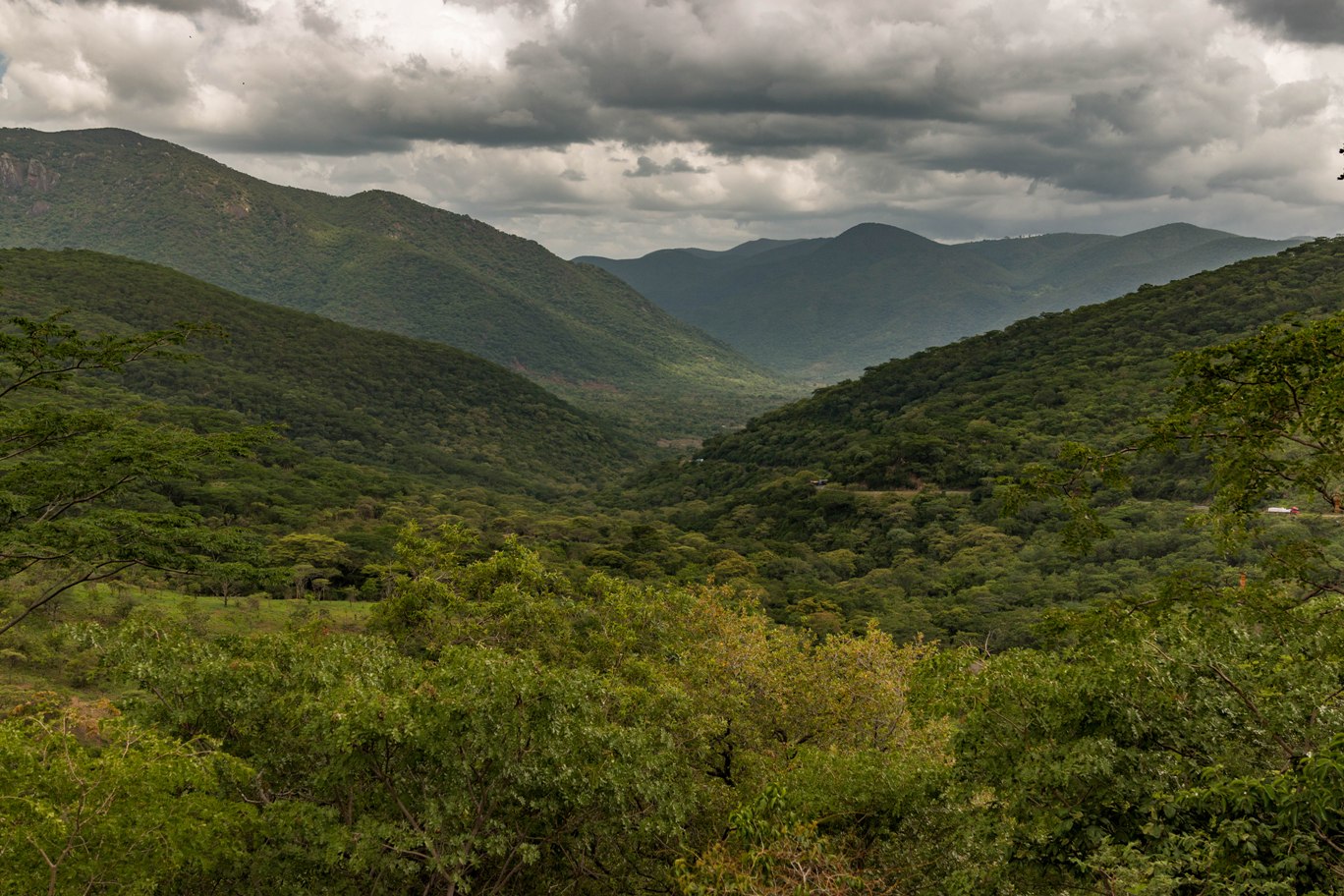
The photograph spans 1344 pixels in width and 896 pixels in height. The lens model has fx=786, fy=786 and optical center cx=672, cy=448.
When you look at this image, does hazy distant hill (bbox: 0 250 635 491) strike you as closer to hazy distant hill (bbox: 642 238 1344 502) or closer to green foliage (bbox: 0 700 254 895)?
hazy distant hill (bbox: 642 238 1344 502)

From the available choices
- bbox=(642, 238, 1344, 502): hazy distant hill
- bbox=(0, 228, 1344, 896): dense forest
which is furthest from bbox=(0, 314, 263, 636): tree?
bbox=(642, 238, 1344, 502): hazy distant hill

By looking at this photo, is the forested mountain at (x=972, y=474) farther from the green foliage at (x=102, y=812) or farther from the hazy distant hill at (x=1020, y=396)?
the green foliage at (x=102, y=812)

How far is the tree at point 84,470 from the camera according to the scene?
16422 mm

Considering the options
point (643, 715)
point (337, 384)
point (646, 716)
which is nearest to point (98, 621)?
point (646, 716)

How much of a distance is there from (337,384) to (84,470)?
155795mm

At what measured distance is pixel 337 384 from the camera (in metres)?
162

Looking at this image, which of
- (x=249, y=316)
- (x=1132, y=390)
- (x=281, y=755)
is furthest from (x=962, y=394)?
(x=249, y=316)

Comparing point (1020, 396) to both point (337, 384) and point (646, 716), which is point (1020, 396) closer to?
point (646, 716)

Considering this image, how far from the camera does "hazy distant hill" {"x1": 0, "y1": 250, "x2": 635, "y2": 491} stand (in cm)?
13662

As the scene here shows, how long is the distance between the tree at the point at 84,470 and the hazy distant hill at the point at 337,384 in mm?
114932

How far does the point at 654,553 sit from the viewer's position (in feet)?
A: 226

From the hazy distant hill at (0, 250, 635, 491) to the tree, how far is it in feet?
377

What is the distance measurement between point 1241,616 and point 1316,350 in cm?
420

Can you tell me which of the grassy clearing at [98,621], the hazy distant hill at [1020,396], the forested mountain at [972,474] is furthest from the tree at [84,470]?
the hazy distant hill at [1020,396]
